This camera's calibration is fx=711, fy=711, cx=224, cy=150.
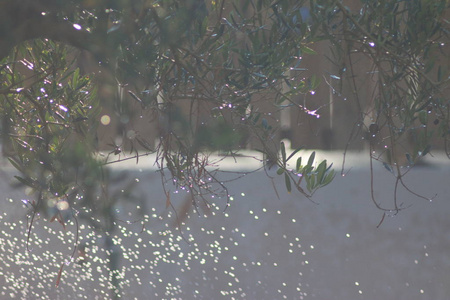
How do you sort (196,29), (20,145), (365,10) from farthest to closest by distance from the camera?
(20,145) → (365,10) → (196,29)

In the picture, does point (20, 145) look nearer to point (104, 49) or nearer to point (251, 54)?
point (251, 54)

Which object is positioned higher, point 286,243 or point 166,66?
point 286,243

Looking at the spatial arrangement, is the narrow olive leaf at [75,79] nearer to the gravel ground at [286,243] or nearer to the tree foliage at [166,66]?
the tree foliage at [166,66]

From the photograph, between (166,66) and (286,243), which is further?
(286,243)

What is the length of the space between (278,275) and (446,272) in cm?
71

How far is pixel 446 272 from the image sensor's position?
9.80 ft

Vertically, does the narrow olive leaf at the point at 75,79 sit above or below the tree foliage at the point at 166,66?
above

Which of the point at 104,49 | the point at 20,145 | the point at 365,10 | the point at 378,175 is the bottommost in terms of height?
the point at 104,49

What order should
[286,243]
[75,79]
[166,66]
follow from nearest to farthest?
1. [166,66]
2. [75,79]
3. [286,243]

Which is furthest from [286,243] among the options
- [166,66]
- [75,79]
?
[166,66]

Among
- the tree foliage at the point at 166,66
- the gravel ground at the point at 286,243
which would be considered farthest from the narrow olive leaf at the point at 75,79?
the gravel ground at the point at 286,243

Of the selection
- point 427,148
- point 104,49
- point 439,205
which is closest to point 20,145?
point 104,49

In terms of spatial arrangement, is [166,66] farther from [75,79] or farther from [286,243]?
[286,243]

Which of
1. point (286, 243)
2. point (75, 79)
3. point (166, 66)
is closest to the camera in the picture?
point (166, 66)
